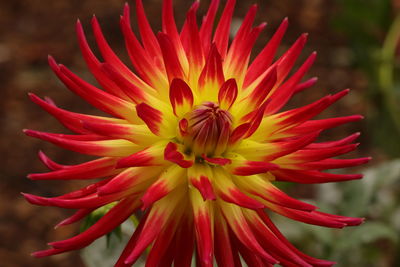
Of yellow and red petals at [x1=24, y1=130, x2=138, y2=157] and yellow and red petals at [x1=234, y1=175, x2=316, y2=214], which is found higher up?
yellow and red petals at [x1=24, y1=130, x2=138, y2=157]

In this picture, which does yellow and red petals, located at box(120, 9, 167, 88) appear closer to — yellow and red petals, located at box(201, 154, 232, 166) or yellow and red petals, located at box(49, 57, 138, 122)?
yellow and red petals, located at box(49, 57, 138, 122)

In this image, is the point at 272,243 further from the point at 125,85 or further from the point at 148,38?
the point at 148,38

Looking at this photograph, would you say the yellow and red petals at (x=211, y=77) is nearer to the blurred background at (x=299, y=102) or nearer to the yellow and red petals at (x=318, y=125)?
the yellow and red petals at (x=318, y=125)

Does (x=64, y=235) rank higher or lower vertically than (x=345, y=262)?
higher

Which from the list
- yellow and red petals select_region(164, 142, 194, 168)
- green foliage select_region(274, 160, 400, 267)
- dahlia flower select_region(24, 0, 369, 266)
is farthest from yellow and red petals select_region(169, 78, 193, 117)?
green foliage select_region(274, 160, 400, 267)

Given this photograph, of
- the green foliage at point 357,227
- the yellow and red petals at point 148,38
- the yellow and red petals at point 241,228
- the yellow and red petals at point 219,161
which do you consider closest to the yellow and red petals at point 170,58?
the yellow and red petals at point 148,38

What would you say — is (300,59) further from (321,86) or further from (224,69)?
(224,69)

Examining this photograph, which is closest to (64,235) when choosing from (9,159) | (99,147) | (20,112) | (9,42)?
(9,159)
